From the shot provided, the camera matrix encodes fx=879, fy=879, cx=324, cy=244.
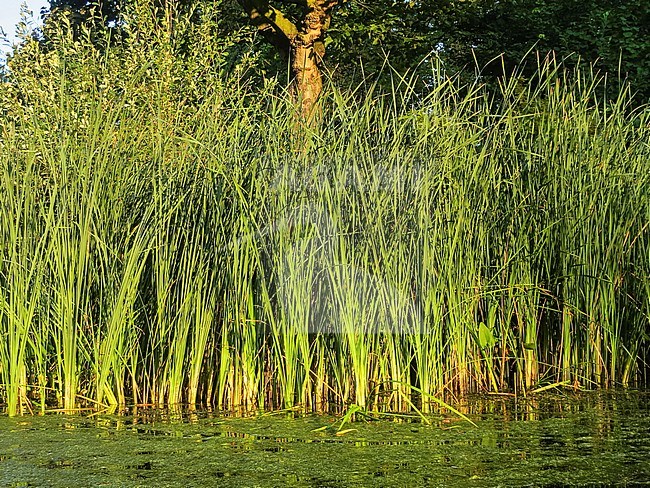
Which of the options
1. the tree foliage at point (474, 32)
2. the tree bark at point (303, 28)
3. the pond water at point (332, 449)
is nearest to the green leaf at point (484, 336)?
the pond water at point (332, 449)

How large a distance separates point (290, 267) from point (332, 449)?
76 cm

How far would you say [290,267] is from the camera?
117 inches

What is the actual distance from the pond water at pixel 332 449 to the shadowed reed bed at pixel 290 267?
0.26 metres

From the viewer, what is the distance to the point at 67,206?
316 centimetres

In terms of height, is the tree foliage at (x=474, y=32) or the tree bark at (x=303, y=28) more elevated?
the tree foliage at (x=474, y=32)

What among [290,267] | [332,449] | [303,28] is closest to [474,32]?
[303,28]

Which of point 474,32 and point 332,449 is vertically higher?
point 474,32

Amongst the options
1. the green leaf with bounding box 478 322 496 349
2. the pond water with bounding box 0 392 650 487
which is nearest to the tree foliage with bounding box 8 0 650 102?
the green leaf with bounding box 478 322 496 349

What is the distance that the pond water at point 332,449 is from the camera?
211cm

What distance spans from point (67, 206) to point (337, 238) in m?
0.98

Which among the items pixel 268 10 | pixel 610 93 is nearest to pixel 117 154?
pixel 268 10

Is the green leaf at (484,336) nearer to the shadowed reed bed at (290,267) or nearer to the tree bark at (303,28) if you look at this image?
the shadowed reed bed at (290,267)

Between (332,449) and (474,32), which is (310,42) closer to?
(474,32)

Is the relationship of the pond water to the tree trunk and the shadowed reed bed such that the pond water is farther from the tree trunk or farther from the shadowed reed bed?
the tree trunk
